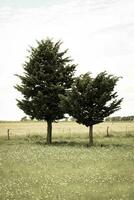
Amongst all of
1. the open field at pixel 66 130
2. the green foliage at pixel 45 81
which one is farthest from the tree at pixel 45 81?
the open field at pixel 66 130

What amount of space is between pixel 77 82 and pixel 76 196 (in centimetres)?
2428

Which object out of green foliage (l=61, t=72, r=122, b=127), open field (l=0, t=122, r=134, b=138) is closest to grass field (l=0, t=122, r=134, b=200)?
green foliage (l=61, t=72, r=122, b=127)

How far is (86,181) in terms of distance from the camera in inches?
808

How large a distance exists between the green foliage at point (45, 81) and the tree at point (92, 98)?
12.9 ft

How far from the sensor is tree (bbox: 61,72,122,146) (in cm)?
4006

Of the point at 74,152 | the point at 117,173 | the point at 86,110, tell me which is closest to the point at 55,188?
the point at 117,173

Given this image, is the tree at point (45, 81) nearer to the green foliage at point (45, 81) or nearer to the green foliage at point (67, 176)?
the green foliage at point (45, 81)

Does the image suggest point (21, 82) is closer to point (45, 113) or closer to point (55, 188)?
point (45, 113)

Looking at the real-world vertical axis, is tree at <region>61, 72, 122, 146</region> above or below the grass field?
above

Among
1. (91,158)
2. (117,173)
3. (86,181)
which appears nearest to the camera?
(86,181)

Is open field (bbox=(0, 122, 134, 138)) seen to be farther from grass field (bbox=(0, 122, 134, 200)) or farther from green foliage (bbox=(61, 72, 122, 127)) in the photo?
grass field (bbox=(0, 122, 134, 200))

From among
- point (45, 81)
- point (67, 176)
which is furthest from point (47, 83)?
point (67, 176)

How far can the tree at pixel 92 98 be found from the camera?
4006 centimetres

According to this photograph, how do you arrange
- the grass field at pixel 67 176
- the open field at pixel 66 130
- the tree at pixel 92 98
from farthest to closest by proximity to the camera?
1. the open field at pixel 66 130
2. the tree at pixel 92 98
3. the grass field at pixel 67 176
